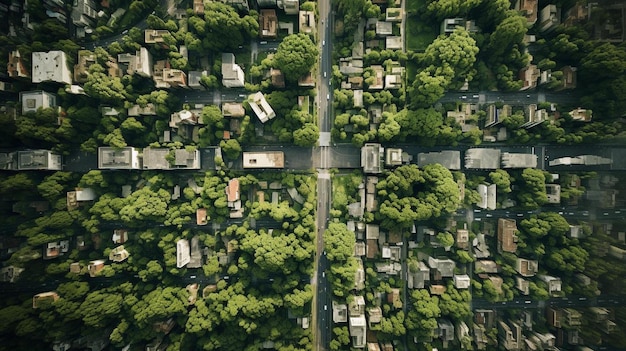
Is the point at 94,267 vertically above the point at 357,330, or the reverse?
the point at 94,267

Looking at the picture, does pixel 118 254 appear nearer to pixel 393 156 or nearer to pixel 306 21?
pixel 393 156

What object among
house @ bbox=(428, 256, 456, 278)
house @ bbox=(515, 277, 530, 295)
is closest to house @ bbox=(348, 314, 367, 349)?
house @ bbox=(428, 256, 456, 278)

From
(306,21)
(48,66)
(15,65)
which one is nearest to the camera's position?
(48,66)

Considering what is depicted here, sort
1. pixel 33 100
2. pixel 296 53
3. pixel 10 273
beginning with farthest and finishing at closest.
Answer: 1. pixel 10 273
2. pixel 33 100
3. pixel 296 53

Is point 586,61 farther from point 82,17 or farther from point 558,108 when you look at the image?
point 82,17

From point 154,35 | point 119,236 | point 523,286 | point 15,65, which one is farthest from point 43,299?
point 523,286

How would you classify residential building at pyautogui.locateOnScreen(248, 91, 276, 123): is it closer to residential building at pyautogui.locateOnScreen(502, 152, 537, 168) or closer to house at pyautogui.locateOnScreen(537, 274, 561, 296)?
residential building at pyautogui.locateOnScreen(502, 152, 537, 168)
